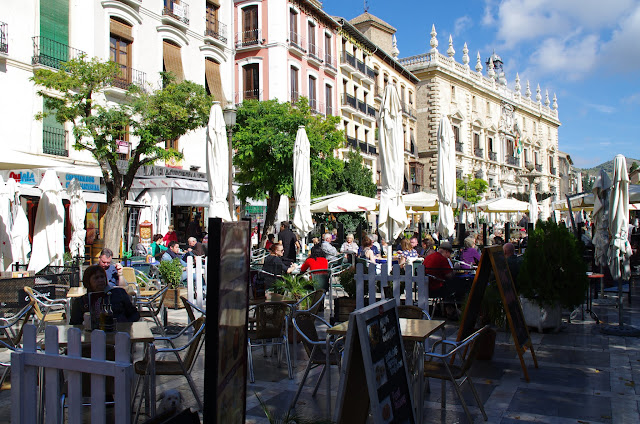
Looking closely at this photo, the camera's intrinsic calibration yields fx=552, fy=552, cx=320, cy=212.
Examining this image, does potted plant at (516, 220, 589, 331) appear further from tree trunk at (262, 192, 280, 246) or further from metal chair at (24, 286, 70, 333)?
tree trunk at (262, 192, 280, 246)

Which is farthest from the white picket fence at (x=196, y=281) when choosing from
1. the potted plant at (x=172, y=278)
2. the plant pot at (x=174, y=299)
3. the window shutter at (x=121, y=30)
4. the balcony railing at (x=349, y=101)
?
the balcony railing at (x=349, y=101)

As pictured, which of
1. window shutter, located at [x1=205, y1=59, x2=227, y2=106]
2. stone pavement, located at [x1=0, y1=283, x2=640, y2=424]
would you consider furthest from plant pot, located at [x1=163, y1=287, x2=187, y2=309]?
window shutter, located at [x1=205, y1=59, x2=227, y2=106]

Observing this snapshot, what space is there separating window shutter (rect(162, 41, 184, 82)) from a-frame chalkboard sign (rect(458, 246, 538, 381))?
19.4 m

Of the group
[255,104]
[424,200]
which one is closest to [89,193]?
[255,104]

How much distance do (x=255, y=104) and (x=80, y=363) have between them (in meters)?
21.5

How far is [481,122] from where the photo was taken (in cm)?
5138

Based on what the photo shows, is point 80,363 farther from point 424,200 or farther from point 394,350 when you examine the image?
point 424,200

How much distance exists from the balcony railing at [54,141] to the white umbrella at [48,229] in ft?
29.0

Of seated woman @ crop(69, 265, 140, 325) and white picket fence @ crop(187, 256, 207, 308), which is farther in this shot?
white picket fence @ crop(187, 256, 207, 308)

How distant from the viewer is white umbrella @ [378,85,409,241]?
34.8 ft

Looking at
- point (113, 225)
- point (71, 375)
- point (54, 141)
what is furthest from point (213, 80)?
point (71, 375)

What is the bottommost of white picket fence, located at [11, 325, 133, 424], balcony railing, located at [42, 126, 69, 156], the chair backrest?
the chair backrest

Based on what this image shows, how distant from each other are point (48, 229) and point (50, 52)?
34.7ft

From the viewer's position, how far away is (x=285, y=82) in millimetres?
28859
